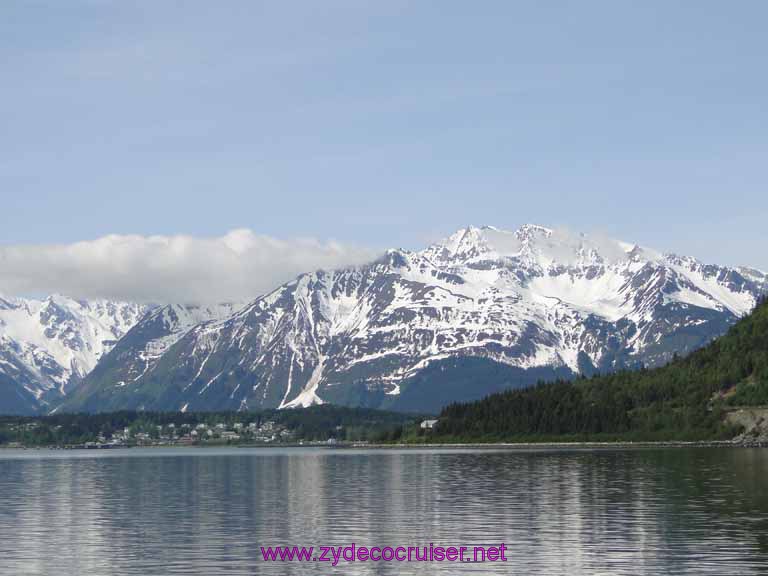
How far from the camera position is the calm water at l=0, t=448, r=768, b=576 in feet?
273

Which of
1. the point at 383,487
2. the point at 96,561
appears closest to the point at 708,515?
the point at 96,561

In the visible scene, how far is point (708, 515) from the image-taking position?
108 metres

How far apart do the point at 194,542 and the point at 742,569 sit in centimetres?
4088

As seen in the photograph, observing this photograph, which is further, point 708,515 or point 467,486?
point 467,486

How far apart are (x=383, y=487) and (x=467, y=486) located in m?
11.8

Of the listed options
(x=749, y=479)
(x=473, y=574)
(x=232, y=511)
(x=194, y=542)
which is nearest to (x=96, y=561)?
(x=194, y=542)

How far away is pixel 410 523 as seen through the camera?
109812 millimetres

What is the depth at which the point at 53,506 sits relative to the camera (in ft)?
452

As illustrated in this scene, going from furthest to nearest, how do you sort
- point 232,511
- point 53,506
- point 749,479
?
point 749,479 → point 53,506 → point 232,511

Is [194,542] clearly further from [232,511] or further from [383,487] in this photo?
[383,487]

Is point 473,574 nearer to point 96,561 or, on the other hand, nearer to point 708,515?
point 96,561

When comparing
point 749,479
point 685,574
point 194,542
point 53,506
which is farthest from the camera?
point 749,479

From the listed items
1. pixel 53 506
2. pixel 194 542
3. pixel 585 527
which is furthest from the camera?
pixel 53 506

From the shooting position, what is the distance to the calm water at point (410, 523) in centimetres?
8319
